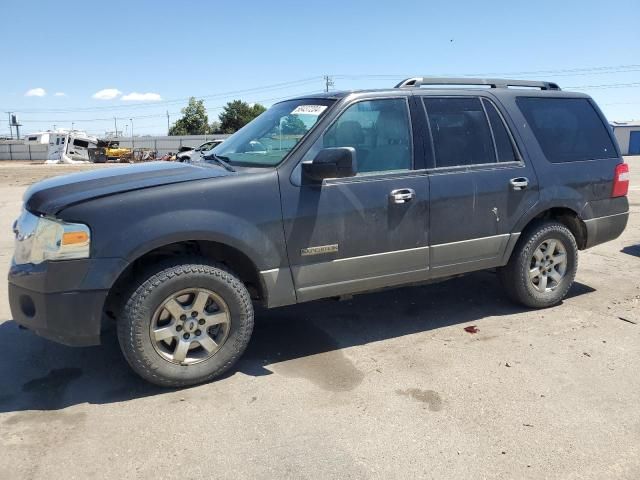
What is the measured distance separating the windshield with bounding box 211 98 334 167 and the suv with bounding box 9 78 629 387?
0.02 metres

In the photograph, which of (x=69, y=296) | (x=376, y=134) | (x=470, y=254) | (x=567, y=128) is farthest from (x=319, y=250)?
(x=567, y=128)

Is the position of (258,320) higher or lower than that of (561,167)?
lower

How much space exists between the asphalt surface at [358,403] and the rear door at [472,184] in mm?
723

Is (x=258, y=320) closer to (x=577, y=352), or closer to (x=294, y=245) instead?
(x=294, y=245)

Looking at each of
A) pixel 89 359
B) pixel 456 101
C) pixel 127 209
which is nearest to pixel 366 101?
pixel 456 101

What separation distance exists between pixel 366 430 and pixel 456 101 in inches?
112

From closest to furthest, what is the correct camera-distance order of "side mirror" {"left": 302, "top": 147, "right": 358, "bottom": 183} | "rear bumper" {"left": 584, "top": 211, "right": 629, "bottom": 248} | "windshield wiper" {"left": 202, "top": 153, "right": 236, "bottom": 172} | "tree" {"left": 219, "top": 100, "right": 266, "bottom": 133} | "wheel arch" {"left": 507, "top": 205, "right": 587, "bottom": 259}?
"side mirror" {"left": 302, "top": 147, "right": 358, "bottom": 183}
"windshield wiper" {"left": 202, "top": 153, "right": 236, "bottom": 172}
"wheel arch" {"left": 507, "top": 205, "right": 587, "bottom": 259}
"rear bumper" {"left": 584, "top": 211, "right": 629, "bottom": 248}
"tree" {"left": 219, "top": 100, "right": 266, "bottom": 133}

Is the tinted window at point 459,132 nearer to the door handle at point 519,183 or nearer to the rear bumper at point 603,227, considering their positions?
the door handle at point 519,183

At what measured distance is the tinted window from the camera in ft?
14.6

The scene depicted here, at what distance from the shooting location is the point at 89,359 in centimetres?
416

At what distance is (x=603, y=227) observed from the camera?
5.36m

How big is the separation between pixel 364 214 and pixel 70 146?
50.5m

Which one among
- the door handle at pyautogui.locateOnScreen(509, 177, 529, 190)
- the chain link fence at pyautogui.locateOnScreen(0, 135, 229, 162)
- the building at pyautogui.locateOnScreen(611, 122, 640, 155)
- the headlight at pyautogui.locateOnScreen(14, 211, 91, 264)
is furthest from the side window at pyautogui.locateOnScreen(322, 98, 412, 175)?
the building at pyautogui.locateOnScreen(611, 122, 640, 155)

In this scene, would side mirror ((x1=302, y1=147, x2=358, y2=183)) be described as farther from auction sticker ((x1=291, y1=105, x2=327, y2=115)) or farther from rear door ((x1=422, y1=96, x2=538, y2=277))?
rear door ((x1=422, y1=96, x2=538, y2=277))
